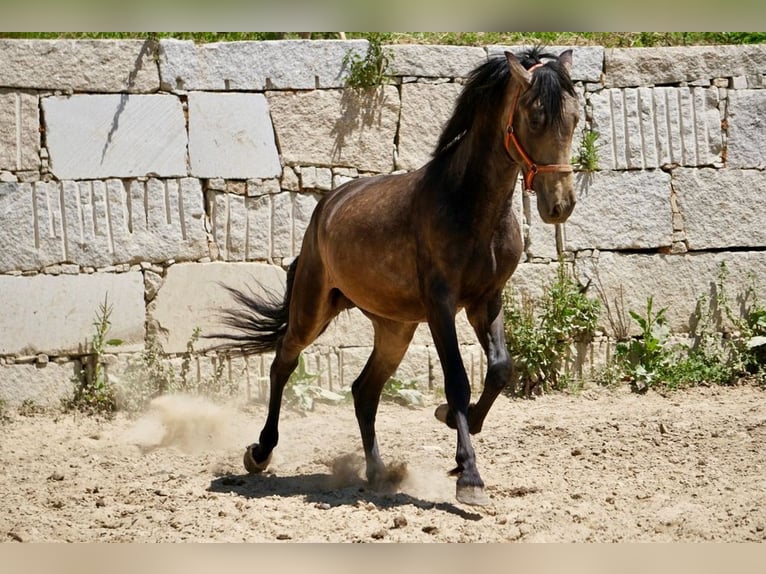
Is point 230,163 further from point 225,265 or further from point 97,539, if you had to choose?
point 97,539

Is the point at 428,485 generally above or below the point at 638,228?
below

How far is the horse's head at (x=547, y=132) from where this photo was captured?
4.93 m

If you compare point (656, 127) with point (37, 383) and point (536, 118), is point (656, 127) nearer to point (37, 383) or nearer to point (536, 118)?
point (536, 118)

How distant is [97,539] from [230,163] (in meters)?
4.16

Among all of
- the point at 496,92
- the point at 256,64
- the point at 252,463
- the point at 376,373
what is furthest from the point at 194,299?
the point at 496,92

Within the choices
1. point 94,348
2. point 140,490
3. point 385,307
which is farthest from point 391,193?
point 94,348

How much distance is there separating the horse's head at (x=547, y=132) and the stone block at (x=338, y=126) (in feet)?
11.5

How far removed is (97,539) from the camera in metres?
4.92

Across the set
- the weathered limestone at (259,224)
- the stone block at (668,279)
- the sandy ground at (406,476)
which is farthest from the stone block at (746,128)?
the weathered limestone at (259,224)

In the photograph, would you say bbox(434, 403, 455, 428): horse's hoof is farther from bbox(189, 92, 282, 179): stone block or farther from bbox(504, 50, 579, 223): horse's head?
bbox(189, 92, 282, 179): stone block

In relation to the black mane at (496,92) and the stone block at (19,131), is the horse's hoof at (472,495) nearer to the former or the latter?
the black mane at (496,92)

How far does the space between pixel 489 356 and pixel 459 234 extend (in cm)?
72

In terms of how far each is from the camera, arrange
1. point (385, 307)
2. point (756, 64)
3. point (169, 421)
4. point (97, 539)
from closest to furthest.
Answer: point (97, 539) < point (385, 307) < point (169, 421) < point (756, 64)

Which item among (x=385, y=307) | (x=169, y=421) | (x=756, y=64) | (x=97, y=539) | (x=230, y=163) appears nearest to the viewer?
(x=97, y=539)
